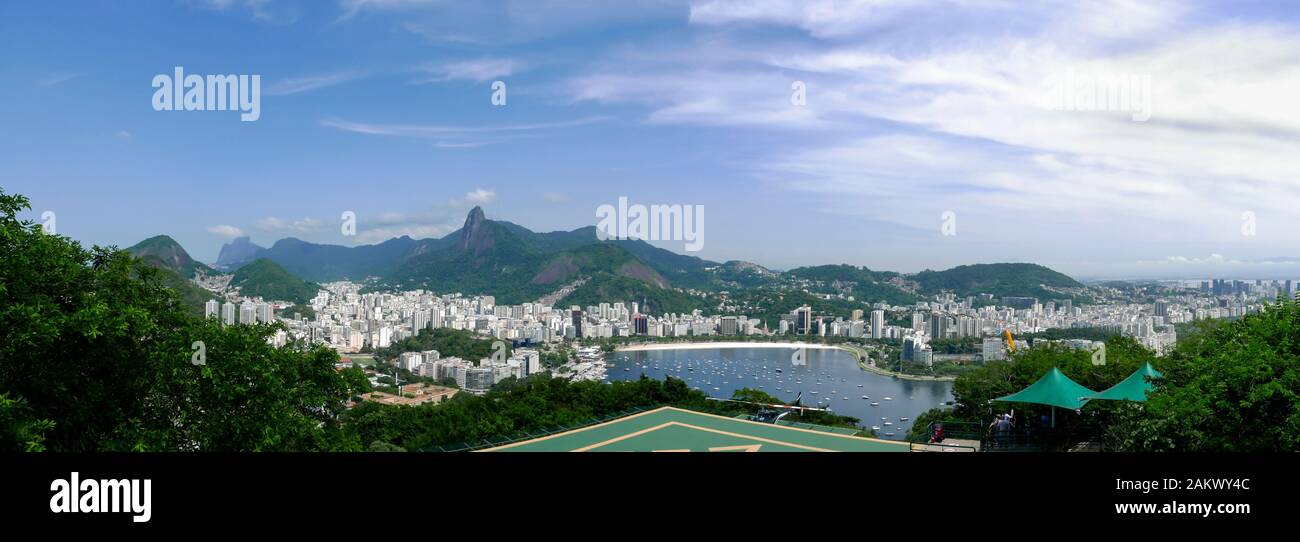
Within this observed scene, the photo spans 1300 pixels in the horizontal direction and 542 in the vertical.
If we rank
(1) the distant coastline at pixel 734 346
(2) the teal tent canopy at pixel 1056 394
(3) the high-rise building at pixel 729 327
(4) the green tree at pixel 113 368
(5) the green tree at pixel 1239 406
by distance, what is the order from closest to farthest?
(5) the green tree at pixel 1239 406 < (4) the green tree at pixel 113 368 < (2) the teal tent canopy at pixel 1056 394 < (1) the distant coastline at pixel 734 346 < (3) the high-rise building at pixel 729 327

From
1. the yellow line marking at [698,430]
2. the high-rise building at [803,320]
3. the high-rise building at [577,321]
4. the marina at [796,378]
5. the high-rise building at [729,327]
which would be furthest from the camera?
the high-rise building at [729,327]

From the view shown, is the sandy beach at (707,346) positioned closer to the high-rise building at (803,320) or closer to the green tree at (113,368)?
the high-rise building at (803,320)

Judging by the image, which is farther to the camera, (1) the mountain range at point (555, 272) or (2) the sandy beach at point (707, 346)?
(1) the mountain range at point (555, 272)

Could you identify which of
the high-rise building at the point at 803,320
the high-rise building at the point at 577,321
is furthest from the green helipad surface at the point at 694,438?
Result: the high-rise building at the point at 803,320

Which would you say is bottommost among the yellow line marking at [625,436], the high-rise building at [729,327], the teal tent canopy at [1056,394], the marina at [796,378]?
the marina at [796,378]

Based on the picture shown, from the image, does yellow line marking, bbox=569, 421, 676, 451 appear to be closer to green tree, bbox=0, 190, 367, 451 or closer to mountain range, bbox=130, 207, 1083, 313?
green tree, bbox=0, 190, 367, 451
